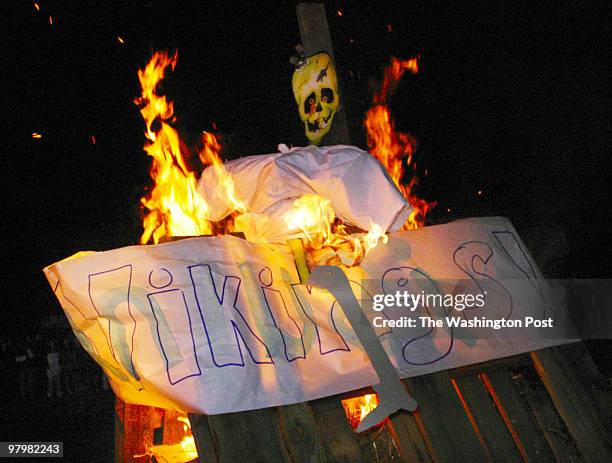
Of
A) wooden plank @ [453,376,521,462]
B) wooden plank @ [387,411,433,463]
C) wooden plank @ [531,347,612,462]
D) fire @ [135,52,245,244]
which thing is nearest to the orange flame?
fire @ [135,52,245,244]

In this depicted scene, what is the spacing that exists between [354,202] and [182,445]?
1.78 meters

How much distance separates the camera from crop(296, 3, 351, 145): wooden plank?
3.90m

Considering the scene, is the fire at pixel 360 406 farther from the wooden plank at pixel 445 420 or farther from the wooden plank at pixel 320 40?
the wooden plank at pixel 320 40

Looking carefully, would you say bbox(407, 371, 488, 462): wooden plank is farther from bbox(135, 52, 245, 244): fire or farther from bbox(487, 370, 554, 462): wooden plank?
bbox(135, 52, 245, 244): fire

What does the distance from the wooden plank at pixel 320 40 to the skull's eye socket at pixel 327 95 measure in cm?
11

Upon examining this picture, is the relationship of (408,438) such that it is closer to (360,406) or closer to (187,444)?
(360,406)

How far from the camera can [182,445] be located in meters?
3.21

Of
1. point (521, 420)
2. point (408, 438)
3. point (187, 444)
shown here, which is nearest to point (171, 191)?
point (187, 444)

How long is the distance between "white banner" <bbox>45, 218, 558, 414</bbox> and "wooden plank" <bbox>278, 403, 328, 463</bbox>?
6 cm

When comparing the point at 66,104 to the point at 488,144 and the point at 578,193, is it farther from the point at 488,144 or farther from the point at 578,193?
the point at 578,193

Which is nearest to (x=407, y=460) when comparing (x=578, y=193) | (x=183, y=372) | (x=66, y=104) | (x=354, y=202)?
(x=183, y=372)

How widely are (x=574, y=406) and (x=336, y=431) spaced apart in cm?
133

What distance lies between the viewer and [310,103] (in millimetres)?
3863

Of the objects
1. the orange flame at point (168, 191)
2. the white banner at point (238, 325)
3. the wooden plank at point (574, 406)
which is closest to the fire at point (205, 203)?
the orange flame at point (168, 191)
